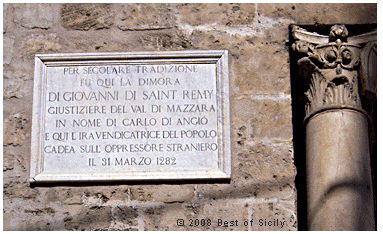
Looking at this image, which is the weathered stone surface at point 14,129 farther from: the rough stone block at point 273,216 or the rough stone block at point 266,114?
the rough stone block at point 273,216

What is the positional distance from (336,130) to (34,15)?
86.3 inches

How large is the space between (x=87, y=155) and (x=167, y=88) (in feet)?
2.24

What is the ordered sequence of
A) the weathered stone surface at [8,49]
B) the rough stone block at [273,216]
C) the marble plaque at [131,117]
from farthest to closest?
the weathered stone surface at [8,49] < the marble plaque at [131,117] < the rough stone block at [273,216]

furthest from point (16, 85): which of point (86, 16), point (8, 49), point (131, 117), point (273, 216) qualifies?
point (273, 216)

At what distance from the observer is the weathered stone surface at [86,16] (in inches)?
239

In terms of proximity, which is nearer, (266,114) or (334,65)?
(266,114)

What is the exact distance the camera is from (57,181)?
5.69m

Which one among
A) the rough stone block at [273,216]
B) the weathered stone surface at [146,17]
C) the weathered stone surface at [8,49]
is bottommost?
the rough stone block at [273,216]

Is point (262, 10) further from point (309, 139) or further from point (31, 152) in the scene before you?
point (31, 152)

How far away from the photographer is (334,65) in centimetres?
600

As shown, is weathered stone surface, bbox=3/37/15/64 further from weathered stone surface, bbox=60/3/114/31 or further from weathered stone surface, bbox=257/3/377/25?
weathered stone surface, bbox=257/3/377/25

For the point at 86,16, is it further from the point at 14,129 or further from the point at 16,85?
the point at 14,129

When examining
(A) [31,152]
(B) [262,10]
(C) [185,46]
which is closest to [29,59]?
(A) [31,152]

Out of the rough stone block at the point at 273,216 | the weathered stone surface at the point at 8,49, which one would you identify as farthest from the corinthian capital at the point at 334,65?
the weathered stone surface at the point at 8,49
